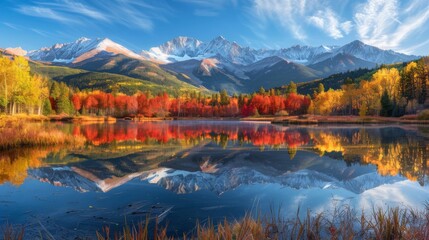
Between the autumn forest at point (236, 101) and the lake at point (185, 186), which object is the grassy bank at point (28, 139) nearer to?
the lake at point (185, 186)

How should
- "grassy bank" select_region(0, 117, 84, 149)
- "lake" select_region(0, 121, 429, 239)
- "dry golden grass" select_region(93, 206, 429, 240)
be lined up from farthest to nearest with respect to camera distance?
"grassy bank" select_region(0, 117, 84, 149)
"lake" select_region(0, 121, 429, 239)
"dry golden grass" select_region(93, 206, 429, 240)

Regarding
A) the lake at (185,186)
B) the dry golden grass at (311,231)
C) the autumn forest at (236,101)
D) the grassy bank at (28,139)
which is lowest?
the lake at (185,186)

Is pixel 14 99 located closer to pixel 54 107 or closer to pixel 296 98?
pixel 54 107

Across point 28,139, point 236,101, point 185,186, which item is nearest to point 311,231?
point 185,186

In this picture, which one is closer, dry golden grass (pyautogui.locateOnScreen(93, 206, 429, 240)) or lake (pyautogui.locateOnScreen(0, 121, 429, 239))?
dry golden grass (pyautogui.locateOnScreen(93, 206, 429, 240))

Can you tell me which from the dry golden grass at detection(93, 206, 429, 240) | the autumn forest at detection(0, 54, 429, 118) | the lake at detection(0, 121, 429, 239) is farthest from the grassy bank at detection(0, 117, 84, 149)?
the autumn forest at detection(0, 54, 429, 118)

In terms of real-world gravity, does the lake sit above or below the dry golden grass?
below

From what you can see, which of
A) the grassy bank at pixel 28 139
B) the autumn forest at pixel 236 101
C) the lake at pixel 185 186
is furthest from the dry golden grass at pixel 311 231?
the autumn forest at pixel 236 101

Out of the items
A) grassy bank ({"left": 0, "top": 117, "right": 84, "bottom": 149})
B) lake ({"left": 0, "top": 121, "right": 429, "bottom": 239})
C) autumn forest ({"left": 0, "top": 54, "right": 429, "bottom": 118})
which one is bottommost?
lake ({"left": 0, "top": 121, "right": 429, "bottom": 239})

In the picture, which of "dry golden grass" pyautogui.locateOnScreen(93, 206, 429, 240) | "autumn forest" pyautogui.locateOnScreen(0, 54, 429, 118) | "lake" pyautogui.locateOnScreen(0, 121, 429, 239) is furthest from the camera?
"autumn forest" pyautogui.locateOnScreen(0, 54, 429, 118)

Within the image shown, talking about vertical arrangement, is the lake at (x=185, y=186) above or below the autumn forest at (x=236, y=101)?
below

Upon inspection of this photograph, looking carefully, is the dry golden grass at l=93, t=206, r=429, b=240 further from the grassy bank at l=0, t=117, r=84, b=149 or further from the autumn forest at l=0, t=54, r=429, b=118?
the autumn forest at l=0, t=54, r=429, b=118

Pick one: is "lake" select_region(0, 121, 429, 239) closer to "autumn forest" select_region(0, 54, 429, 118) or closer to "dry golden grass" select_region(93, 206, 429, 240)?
"dry golden grass" select_region(93, 206, 429, 240)

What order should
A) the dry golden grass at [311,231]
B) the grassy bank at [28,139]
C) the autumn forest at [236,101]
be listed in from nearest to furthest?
the dry golden grass at [311,231], the grassy bank at [28,139], the autumn forest at [236,101]
